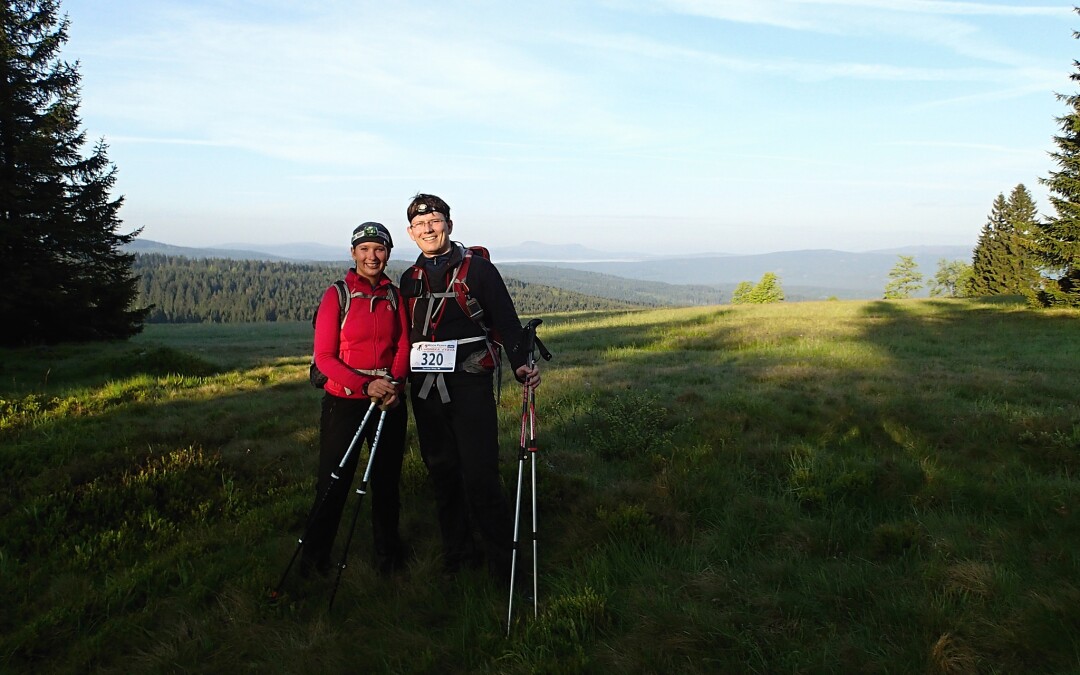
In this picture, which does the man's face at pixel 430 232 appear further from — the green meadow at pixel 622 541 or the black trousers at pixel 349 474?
the green meadow at pixel 622 541

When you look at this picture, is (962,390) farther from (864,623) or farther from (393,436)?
(393,436)

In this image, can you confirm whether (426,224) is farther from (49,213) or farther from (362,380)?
(49,213)

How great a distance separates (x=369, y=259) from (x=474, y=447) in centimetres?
177

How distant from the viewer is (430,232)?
4555 millimetres

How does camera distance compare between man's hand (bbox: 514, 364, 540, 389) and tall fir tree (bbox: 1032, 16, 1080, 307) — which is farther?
tall fir tree (bbox: 1032, 16, 1080, 307)

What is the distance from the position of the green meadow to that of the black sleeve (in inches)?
77.2

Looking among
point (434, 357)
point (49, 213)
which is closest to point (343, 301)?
point (434, 357)

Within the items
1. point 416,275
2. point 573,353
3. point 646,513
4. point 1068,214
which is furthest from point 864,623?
point 1068,214

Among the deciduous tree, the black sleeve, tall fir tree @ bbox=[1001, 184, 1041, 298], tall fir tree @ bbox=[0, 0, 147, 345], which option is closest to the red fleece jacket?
the black sleeve

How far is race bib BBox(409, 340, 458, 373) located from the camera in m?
4.46

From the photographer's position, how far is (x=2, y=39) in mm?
16766

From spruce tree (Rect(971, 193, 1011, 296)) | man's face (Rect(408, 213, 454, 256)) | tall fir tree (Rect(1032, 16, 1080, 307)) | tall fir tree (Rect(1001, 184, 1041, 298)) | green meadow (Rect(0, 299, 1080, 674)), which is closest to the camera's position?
green meadow (Rect(0, 299, 1080, 674))

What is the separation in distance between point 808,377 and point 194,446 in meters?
10.1

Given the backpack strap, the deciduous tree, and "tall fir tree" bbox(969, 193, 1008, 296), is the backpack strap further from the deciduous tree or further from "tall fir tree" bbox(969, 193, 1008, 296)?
the deciduous tree
